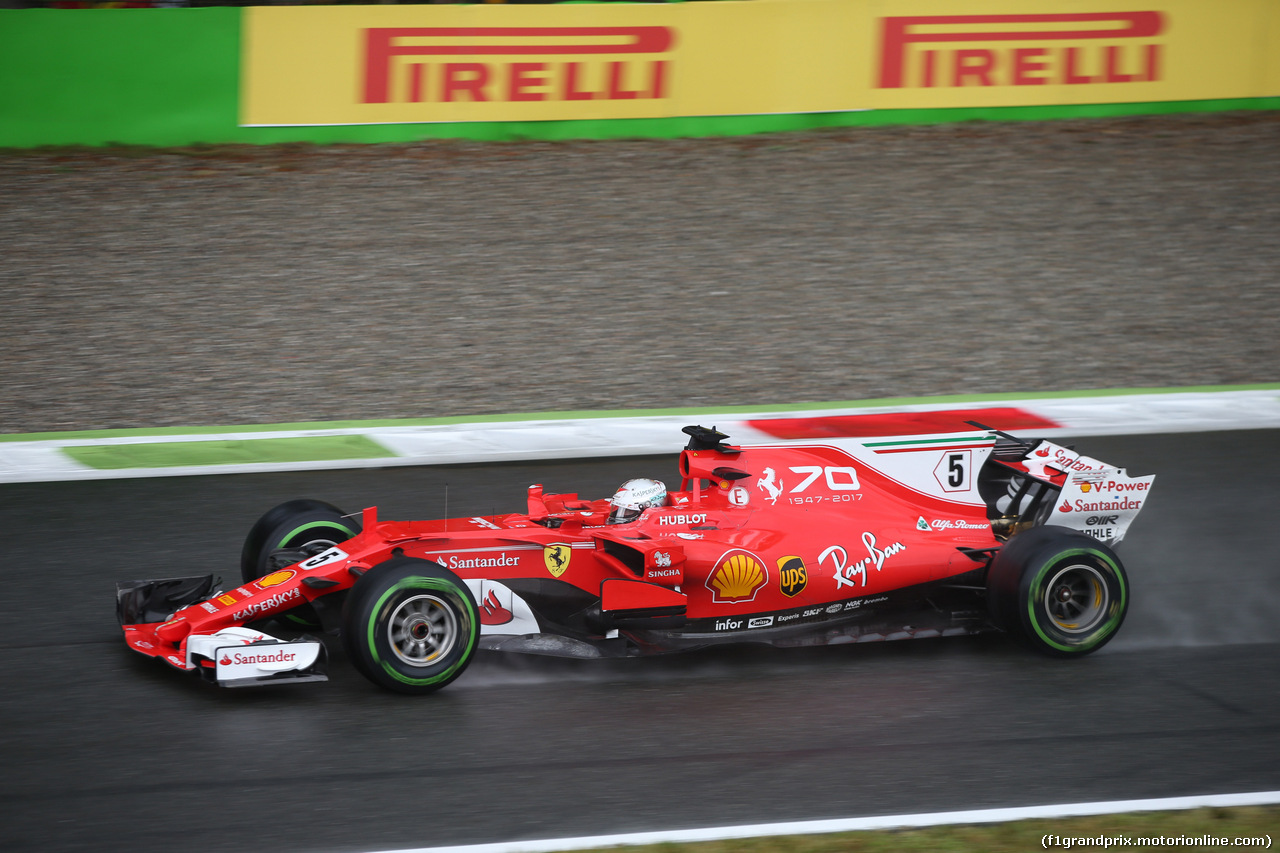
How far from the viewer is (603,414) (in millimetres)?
11258

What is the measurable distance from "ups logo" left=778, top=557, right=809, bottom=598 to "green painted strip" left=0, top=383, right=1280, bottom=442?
4.75 m

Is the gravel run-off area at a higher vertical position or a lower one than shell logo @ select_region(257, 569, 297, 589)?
higher

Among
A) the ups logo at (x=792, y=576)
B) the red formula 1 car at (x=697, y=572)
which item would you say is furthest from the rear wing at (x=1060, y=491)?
the ups logo at (x=792, y=576)

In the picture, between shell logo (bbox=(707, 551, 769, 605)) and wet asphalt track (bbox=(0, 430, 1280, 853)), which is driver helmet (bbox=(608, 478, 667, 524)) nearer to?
shell logo (bbox=(707, 551, 769, 605))

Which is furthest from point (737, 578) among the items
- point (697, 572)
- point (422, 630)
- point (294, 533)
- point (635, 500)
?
point (294, 533)

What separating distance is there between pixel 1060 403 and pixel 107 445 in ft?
25.8

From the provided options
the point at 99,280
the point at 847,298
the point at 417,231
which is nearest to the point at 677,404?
the point at 847,298

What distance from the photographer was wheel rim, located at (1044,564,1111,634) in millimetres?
6406

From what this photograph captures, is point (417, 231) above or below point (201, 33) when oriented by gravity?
below

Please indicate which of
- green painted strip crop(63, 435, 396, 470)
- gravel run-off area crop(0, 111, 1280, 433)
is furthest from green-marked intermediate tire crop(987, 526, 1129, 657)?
gravel run-off area crop(0, 111, 1280, 433)

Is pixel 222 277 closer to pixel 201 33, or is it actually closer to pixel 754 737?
pixel 201 33

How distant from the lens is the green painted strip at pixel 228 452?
9711mm


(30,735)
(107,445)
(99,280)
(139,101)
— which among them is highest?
(139,101)

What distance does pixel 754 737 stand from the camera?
5500 millimetres
